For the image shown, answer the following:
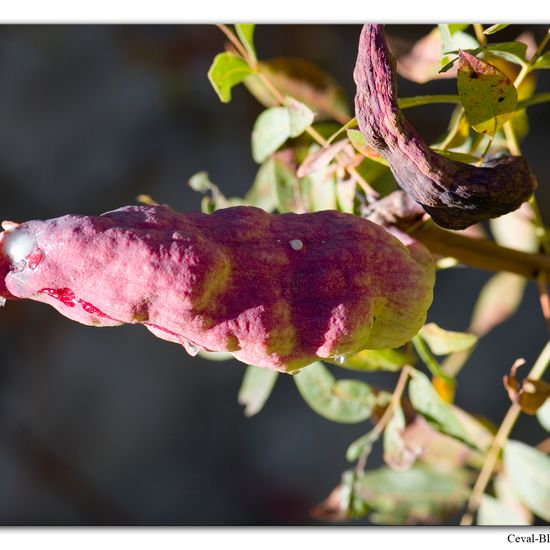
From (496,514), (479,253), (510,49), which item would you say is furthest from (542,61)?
(496,514)

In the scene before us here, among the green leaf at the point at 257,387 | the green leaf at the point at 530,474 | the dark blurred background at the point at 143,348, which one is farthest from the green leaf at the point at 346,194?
the dark blurred background at the point at 143,348

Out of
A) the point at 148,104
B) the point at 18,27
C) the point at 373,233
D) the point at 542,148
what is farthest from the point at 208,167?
the point at 373,233

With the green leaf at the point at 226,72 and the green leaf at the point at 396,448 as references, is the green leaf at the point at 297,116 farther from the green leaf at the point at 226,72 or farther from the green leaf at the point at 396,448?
the green leaf at the point at 396,448

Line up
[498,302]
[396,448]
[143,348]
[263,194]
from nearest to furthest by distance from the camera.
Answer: [396,448]
[263,194]
[498,302]
[143,348]

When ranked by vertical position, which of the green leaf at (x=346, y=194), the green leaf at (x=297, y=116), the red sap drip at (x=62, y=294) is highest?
the green leaf at (x=297, y=116)

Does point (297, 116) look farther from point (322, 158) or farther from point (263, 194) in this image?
point (263, 194)
